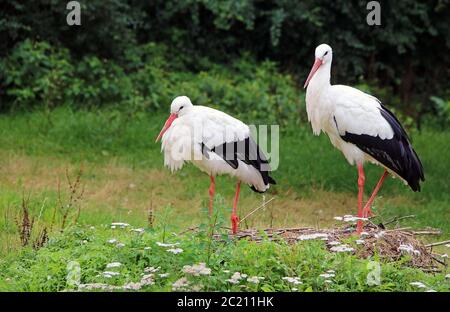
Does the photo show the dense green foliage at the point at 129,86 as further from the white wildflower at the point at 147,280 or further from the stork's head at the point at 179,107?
the white wildflower at the point at 147,280

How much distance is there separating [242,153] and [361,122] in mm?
998

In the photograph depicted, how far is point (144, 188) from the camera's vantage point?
10133 millimetres

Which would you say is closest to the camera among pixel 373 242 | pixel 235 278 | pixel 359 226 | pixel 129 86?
pixel 235 278

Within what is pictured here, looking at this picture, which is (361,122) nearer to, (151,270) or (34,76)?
(151,270)

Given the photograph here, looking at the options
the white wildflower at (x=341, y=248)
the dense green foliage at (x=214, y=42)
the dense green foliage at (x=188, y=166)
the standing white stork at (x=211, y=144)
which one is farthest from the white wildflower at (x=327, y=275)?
the dense green foliage at (x=214, y=42)

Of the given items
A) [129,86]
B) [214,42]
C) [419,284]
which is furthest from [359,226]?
[214,42]

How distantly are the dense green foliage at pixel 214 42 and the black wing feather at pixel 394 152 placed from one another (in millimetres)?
4644

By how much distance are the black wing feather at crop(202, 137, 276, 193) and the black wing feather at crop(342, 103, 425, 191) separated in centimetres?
75

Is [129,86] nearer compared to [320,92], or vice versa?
[320,92]

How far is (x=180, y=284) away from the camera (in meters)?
5.56
